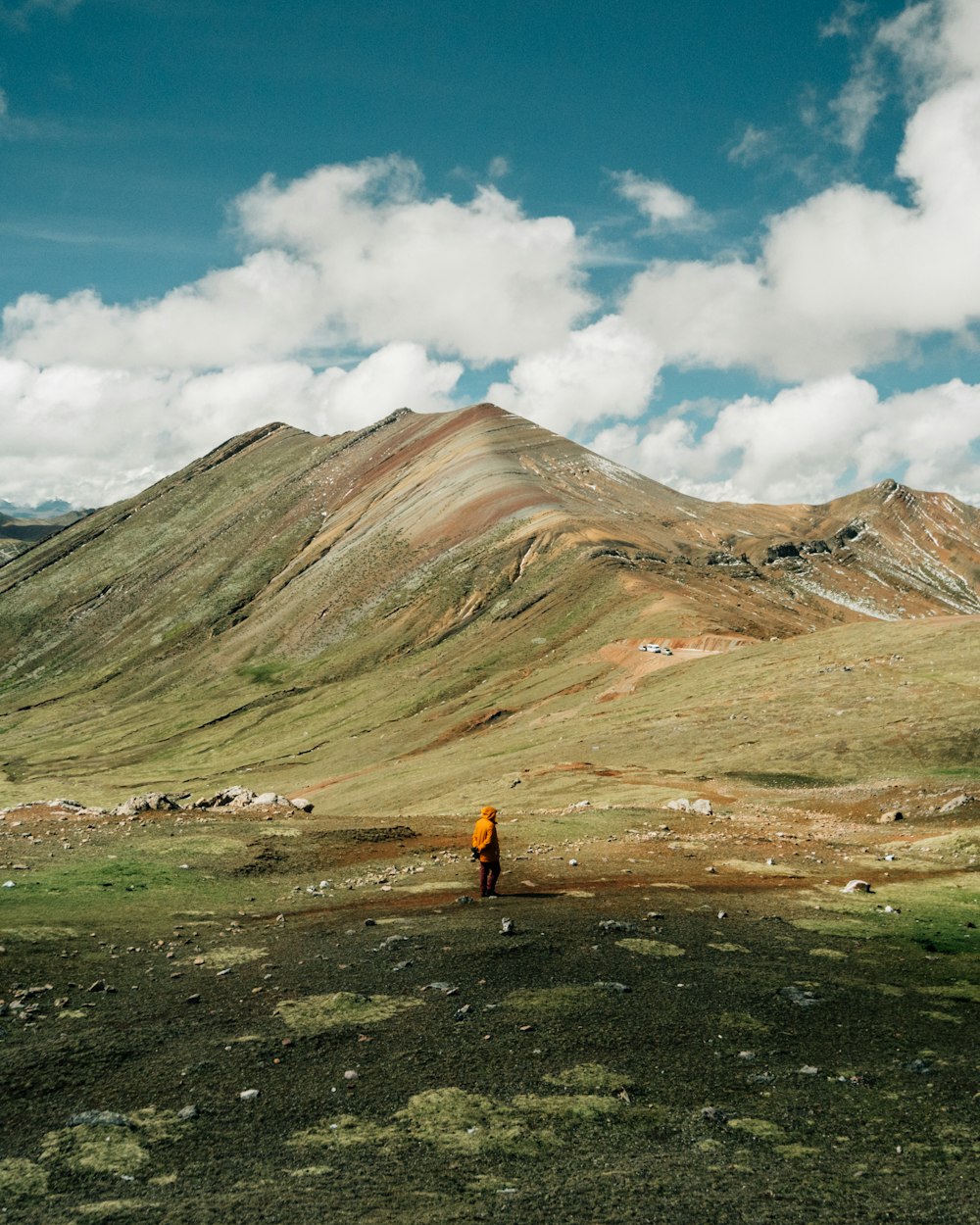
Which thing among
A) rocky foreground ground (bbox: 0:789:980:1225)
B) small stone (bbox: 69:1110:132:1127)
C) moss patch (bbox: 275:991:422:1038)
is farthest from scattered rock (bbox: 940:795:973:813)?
small stone (bbox: 69:1110:132:1127)

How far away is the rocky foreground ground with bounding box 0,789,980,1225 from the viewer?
1075 centimetres

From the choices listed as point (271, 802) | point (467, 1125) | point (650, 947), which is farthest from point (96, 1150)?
point (271, 802)

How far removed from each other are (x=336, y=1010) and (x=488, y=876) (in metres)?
9.40

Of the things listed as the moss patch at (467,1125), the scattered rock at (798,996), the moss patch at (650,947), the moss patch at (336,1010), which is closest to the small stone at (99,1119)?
the moss patch at (336,1010)

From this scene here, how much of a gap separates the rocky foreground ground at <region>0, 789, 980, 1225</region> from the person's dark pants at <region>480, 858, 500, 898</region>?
1.00 meters

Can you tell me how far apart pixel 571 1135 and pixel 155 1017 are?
8228mm

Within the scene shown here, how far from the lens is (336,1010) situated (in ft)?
52.4

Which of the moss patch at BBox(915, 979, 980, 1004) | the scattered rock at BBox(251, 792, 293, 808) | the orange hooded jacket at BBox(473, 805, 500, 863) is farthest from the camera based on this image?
the scattered rock at BBox(251, 792, 293, 808)

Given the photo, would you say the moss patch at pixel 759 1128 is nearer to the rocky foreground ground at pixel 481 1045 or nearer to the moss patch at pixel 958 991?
the rocky foreground ground at pixel 481 1045

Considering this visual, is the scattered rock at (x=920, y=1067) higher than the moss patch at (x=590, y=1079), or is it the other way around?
the moss patch at (x=590, y=1079)

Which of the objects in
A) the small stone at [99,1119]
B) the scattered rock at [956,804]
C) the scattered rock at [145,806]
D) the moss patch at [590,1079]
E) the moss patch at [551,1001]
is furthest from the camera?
the scattered rock at [956,804]

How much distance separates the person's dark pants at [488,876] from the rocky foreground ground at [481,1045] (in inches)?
39.4

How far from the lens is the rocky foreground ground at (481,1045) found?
10750 mm

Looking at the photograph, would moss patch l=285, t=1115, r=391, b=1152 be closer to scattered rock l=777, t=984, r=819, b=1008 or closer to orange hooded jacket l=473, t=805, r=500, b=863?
scattered rock l=777, t=984, r=819, b=1008
